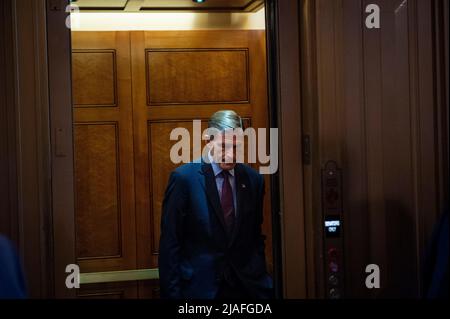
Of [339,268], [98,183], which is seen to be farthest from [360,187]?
[98,183]

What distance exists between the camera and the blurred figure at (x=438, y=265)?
1550mm

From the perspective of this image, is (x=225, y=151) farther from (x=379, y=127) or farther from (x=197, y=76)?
(x=379, y=127)

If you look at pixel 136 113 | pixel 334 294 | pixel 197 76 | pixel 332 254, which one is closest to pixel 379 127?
pixel 332 254

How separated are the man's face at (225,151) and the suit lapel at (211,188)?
0.08m

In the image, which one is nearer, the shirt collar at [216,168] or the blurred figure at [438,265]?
the blurred figure at [438,265]

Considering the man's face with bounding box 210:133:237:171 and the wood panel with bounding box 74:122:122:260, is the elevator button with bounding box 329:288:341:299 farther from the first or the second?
the wood panel with bounding box 74:122:122:260

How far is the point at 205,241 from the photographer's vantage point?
121 inches

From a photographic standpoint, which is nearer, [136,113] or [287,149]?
[287,149]

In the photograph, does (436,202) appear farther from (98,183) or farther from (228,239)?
(98,183)

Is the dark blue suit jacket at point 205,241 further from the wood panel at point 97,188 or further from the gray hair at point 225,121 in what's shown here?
the wood panel at point 97,188

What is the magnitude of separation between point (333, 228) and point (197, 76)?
158cm

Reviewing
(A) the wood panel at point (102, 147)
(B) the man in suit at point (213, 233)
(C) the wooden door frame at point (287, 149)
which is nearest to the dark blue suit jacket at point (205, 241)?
(B) the man in suit at point (213, 233)

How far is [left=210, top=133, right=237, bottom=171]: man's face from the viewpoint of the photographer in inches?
127

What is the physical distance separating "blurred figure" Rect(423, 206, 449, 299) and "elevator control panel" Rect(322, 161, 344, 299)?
0.82 metres
